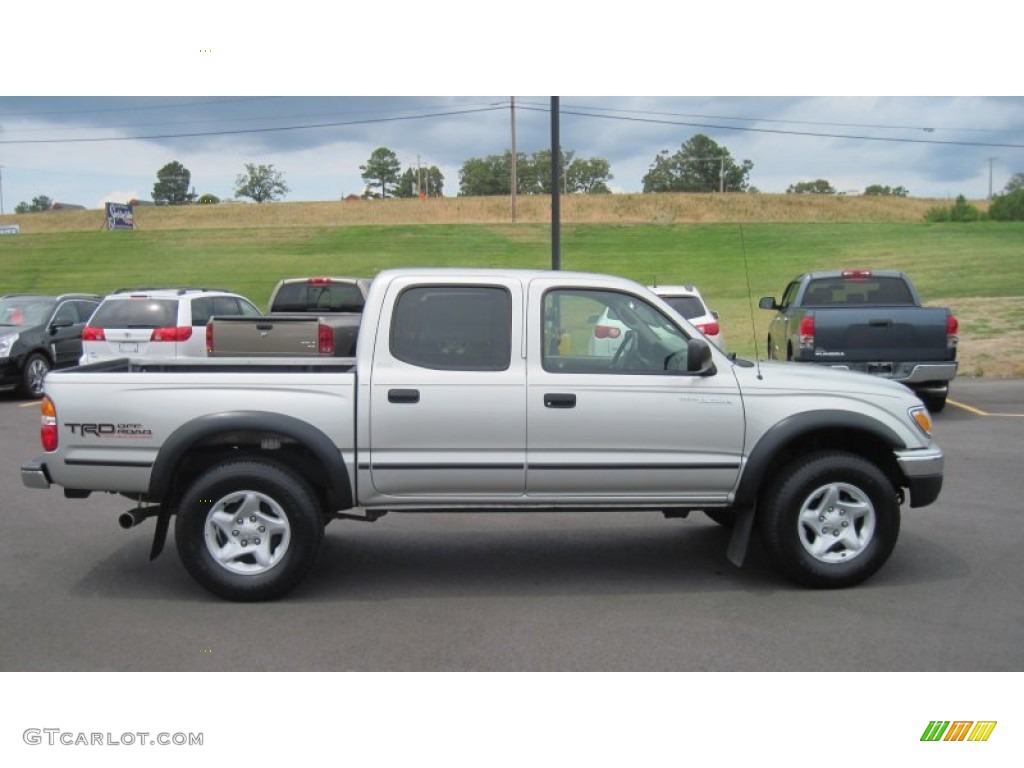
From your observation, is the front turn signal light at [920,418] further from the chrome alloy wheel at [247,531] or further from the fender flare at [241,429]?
the chrome alloy wheel at [247,531]

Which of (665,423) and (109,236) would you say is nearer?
(665,423)

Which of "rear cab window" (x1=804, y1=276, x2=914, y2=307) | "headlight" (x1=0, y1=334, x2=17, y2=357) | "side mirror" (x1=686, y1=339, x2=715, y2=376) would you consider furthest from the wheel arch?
"headlight" (x1=0, y1=334, x2=17, y2=357)

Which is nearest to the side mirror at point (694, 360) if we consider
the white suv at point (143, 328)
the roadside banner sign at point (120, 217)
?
the white suv at point (143, 328)

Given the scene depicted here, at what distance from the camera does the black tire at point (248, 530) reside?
5.43 metres

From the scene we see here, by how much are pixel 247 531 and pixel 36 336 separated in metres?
11.9

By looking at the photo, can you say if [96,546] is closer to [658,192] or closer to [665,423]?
[665,423]

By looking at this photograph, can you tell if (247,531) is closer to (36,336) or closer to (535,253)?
(36,336)

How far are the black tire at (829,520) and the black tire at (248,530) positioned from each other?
2.67 m

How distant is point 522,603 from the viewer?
5.52 m

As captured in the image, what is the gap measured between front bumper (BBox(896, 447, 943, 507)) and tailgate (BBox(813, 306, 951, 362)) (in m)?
6.36

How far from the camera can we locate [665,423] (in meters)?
5.52

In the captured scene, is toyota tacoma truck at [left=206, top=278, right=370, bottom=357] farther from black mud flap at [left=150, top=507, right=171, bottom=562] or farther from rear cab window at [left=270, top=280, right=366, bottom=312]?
rear cab window at [left=270, top=280, right=366, bottom=312]

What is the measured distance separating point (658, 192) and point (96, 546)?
59.3 metres

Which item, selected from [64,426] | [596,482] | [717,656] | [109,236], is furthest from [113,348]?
[109,236]
